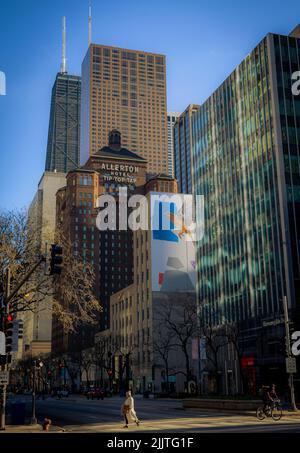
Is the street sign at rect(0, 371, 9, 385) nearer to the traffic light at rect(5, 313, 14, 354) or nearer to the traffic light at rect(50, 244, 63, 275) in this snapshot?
the traffic light at rect(5, 313, 14, 354)

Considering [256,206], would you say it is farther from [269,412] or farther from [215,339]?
[269,412]

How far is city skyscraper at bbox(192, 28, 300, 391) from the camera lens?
79.2 meters

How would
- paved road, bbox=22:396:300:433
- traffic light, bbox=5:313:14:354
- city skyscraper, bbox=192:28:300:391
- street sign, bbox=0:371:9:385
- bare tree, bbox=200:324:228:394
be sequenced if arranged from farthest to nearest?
1. city skyscraper, bbox=192:28:300:391
2. bare tree, bbox=200:324:228:394
3. street sign, bbox=0:371:9:385
4. traffic light, bbox=5:313:14:354
5. paved road, bbox=22:396:300:433

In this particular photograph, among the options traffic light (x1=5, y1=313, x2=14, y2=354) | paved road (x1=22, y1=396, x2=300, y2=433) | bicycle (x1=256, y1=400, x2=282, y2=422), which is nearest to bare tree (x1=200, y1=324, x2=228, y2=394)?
paved road (x1=22, y1=396, x2=300, y2=433)

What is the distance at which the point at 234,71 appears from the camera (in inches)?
3939

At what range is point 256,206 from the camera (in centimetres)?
8856

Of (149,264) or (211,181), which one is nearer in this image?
(211,181)

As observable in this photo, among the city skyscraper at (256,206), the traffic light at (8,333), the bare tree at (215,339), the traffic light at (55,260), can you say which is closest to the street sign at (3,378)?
the traffic light at (8,333)

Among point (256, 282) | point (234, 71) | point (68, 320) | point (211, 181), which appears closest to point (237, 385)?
point (256, 282)

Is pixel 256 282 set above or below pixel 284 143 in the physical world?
below

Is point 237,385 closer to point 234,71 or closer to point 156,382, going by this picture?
point 156,382

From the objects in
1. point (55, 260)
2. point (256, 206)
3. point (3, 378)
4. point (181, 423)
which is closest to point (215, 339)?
point (256, 206)
